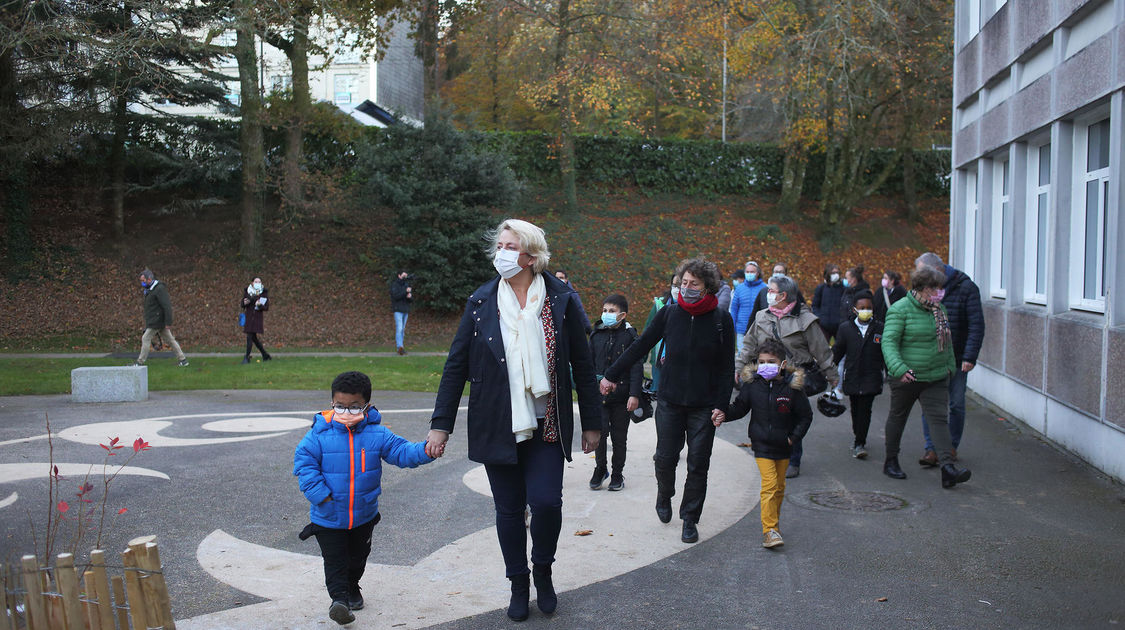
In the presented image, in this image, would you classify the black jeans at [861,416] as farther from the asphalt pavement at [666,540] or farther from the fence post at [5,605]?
the fence post at [5,605]

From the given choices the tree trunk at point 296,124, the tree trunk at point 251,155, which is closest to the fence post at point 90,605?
the tree trunk at point 251,155

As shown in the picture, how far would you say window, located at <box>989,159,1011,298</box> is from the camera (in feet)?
48.3

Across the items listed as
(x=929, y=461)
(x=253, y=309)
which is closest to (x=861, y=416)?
(x=929, y=461)

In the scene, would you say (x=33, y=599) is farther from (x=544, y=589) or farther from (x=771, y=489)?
(x=771, y=489)

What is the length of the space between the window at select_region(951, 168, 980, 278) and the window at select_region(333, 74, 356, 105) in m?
33.8

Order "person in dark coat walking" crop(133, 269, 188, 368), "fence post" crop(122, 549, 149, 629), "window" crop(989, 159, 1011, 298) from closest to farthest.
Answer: "fence post" crop(122, 549, 149, 629) → "window" crop(989, 159, 1011, 298) → "person in dark coat walking" crop(133, 269, 188, 368)

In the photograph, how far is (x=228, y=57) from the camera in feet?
79.4

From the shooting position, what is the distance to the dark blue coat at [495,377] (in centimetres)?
490

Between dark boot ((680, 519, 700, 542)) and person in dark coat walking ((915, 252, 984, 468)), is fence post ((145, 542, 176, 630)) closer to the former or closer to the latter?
dark boot ((680, 519, 700, 542))

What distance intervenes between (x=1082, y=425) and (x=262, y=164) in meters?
22.3

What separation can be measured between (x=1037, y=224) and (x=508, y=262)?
33.9 feet

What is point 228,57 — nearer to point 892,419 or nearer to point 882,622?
point 892,419

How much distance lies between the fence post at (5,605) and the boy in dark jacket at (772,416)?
428cm

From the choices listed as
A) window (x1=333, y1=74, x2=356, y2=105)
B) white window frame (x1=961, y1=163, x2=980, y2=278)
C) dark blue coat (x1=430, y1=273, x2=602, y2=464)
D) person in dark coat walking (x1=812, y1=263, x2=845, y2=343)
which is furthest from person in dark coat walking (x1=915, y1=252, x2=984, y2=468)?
window (x1=333, y1=74, x2=356, y2=105)
